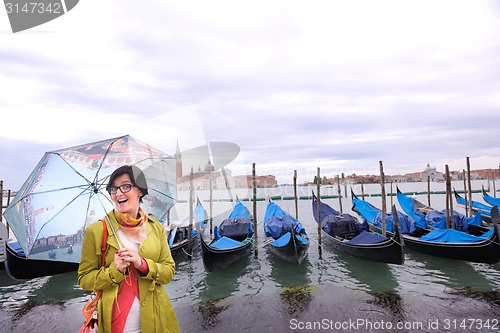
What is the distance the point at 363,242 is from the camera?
8.26 meters

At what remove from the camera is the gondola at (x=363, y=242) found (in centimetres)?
734

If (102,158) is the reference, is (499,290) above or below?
below

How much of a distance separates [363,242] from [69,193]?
25.7ft

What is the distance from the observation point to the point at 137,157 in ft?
7.16

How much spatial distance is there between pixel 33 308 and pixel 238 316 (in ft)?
13.7

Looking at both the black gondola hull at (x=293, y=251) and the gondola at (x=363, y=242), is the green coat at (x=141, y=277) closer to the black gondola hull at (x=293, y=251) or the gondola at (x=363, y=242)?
the black gondola hull at (x=293, y=251)

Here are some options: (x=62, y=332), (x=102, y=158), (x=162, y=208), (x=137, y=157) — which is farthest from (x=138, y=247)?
(x=62, y=332)

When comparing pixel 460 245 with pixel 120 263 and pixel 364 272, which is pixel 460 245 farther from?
pixel 120 263

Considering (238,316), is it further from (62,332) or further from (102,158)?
(102,158)

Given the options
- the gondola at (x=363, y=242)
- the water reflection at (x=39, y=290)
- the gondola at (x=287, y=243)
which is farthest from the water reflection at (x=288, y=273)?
the water reflection at (x=39, y=290)

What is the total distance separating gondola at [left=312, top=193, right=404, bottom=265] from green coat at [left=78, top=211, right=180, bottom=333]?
6.97 metres

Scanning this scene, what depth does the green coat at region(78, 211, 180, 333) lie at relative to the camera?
140 cm

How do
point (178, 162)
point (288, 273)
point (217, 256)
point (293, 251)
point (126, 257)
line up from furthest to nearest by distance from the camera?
1. point (293, 251)
2. point (217, 256)
3. point (288, 273)
4. point (178, 162)
5. point (126, 257)

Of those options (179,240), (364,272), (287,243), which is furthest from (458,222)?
(179,240)
